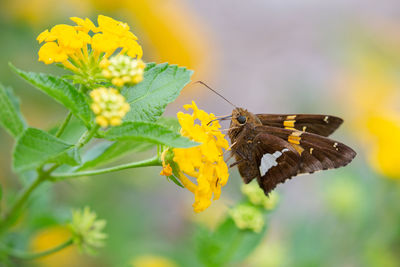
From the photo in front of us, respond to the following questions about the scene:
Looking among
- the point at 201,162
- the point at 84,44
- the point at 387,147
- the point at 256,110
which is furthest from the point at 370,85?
the point at 84,44

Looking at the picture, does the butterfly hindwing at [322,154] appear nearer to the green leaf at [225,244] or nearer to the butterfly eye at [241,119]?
the butterfly eye at [241,119]

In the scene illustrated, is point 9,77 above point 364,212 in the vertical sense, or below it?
above

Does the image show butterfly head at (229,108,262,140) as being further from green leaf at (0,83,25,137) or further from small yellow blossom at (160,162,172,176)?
green leaf at (0,83,25,137)

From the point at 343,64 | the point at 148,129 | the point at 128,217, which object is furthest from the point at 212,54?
the point at 148,129

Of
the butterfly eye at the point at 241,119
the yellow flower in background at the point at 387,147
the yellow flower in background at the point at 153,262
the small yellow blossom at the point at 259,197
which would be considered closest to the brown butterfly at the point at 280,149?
the butterfly eye at the point at 241,119

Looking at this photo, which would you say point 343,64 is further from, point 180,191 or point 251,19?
point 180,191

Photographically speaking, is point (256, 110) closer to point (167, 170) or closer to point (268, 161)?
point (268, 161)
